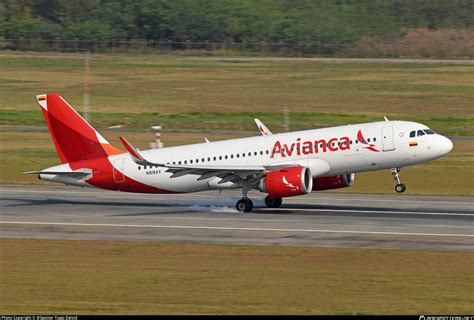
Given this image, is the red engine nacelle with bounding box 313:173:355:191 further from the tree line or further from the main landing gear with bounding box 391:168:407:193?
the tree line

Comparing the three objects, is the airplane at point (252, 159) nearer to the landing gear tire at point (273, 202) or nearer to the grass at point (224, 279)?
the landing gear tire at point (273, 202)

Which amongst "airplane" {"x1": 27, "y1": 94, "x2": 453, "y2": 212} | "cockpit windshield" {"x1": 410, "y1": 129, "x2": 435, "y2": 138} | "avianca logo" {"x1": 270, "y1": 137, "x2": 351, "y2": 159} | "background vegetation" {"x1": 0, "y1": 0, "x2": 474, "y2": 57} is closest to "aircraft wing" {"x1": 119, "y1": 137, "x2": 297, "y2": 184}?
"airplane" {"x1": 27, "y1": 94, "x2": 453, "y2": 212}

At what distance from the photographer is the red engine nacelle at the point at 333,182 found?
169 feet

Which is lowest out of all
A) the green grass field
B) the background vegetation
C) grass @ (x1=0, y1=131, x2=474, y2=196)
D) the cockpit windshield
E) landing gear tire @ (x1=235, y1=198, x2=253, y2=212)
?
landing gear tire @ (x1=235, y1=198, x2=253, y2=212)

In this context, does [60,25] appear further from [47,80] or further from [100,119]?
[100,119]

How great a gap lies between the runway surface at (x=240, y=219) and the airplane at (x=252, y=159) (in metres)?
1.42

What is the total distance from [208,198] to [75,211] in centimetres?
940

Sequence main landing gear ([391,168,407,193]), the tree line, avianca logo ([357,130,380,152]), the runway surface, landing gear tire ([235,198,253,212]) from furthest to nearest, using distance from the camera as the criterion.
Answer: the tree line
landing gear tire ([235,198,253,212])
main landing gear ([391,168,407,193])
avianca logo ([357,130,380,152])
the runway surface

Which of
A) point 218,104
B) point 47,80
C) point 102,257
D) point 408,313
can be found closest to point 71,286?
point 102,257

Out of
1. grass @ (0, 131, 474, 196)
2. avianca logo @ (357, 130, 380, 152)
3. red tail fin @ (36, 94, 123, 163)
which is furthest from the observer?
grass @ (0, 131, 474, 196)

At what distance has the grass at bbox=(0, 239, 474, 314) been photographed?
29750mm

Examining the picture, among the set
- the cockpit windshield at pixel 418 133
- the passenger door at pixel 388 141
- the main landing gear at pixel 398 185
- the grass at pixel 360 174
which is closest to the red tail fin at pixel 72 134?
the grass at pixel 360 174

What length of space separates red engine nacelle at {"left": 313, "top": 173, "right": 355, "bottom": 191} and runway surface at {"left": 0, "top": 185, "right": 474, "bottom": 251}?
4.06ft

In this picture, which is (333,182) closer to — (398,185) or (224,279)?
(398,185)
